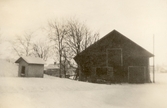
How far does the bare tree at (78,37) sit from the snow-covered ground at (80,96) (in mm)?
913

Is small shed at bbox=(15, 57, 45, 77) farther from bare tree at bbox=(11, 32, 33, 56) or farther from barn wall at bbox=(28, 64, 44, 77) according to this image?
bare tree at bbox=(11, 32, 33, 56)

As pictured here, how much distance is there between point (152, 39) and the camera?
3.04m

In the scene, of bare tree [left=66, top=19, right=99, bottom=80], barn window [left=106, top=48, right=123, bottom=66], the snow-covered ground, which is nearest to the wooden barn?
barn window [left=106, top=48, right=123, bottom=66]

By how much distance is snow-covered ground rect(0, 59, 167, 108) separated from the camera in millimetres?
2912

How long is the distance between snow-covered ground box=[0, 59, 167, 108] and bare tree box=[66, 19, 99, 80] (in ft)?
3.00

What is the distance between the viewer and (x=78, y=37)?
4.19m

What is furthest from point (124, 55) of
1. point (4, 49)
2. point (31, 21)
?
point (4, 49)

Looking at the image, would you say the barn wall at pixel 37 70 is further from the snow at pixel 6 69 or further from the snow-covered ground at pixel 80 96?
the snow-covered ground at pixel 80 96

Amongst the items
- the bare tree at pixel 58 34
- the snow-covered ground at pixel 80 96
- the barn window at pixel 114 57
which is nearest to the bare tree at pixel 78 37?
the bare tree at pixel 58 34

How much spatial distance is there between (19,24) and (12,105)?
1.29 meters

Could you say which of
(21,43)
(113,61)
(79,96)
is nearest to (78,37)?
(113,61)

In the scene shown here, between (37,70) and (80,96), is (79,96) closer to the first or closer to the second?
(80,96)

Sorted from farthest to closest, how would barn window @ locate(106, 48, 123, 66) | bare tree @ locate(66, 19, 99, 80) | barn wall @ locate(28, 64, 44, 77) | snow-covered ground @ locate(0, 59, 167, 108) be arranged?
barn window @ locate(106, 48, 123, 66), barn wall @ locate(28, 64, 44, 77), bare tree @ locate(66, 19, 99, 80), snow-covered ground @ locate(0, 59, 167, 108)

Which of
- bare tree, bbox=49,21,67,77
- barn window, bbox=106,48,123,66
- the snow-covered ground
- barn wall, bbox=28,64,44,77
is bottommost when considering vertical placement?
the snow-covered ground
